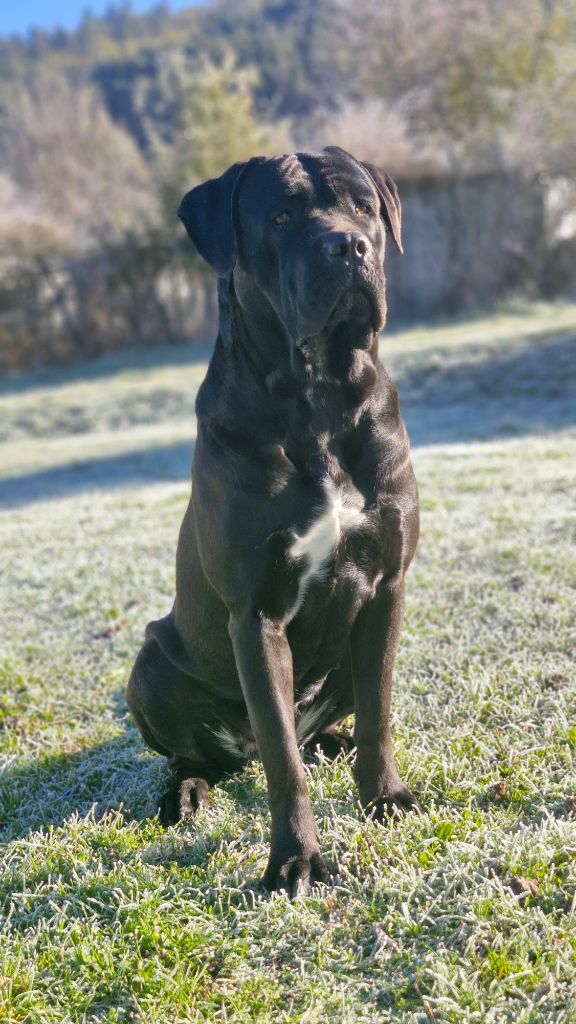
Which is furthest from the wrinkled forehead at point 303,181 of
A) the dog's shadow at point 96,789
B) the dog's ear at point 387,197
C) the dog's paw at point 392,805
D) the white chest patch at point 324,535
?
the dog's shadow at point 96,789

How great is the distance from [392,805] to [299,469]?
0.96m

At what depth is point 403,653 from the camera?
3.57 m

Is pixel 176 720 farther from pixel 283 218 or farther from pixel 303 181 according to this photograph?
pixel 303 181

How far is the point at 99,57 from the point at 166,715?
91.2 meters

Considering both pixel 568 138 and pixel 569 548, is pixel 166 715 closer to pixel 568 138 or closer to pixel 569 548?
pixel 569 548

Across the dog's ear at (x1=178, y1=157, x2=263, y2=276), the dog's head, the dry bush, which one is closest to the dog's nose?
the dog's head

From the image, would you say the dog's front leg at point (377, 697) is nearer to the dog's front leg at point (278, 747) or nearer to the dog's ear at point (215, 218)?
the dog's front leg at point (278, 747)

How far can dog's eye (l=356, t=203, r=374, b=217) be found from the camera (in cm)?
237

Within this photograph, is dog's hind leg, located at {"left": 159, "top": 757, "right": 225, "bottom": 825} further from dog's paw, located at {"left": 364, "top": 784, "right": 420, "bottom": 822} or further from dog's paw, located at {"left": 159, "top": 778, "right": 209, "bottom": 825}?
dog's paw, located at {"left": 364, "top": 784, "right": 420, "bottom": 822}

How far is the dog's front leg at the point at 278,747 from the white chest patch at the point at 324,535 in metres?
0.18

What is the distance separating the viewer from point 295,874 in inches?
85.9

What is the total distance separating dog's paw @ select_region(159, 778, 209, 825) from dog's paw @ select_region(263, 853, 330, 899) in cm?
46

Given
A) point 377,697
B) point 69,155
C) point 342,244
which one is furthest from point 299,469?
point 69,155

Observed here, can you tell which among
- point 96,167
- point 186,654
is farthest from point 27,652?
point 96,167
